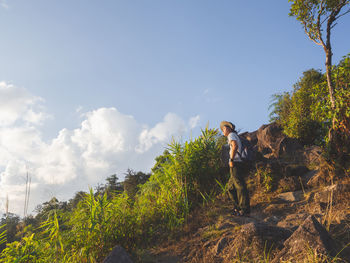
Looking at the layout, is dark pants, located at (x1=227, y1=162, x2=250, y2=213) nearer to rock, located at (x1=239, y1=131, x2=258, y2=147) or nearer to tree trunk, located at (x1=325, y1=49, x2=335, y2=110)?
tree trunk, located at (x1=325, y1=49, x2=335, y2=110)

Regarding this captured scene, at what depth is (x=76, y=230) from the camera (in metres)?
4.25

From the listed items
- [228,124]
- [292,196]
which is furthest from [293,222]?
[228,124]

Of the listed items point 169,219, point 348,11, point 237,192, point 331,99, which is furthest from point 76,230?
point 348,11

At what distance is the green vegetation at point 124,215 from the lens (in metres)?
4.07

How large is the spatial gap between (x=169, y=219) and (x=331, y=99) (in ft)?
16.5

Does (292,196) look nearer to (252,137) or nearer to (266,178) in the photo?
(266,178)

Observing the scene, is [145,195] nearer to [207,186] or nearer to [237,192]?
[207,186]

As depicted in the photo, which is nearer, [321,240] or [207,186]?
[321,240]

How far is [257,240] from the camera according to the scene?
3363 millimetres

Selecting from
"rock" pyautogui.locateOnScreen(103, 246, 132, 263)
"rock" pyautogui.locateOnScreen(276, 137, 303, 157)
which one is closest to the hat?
"rock" pyautogui.locateOnScreen(103, 246, 132, 263)

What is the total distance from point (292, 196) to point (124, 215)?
4218mm

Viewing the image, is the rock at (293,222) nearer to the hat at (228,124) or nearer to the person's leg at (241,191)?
the person's leg at (241,191)

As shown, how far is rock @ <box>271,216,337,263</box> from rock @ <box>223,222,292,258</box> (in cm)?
30

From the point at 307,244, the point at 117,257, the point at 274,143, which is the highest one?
the point at 274,143
